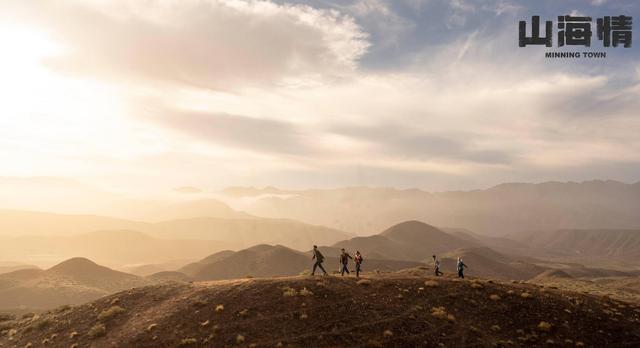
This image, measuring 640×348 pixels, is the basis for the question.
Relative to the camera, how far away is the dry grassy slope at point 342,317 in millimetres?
23875

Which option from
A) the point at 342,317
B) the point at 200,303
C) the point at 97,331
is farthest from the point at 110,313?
the point at 342,317

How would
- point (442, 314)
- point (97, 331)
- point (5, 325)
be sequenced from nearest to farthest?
1. point (442, 314)
2. point (97, 331)
3. point (5, 325)

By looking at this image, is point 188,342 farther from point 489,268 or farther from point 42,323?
point 489,268

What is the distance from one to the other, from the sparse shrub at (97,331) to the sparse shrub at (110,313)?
1325mm

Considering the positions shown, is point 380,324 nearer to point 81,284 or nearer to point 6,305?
point 6,305

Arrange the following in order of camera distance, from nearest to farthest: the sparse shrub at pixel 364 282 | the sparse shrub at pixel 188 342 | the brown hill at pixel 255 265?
the sparse shrub at pixel 188 342 < the sparse shrub at pixel 364 282 < the brown hill at pixel 255 265

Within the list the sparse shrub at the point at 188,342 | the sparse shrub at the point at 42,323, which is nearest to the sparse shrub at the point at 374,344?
the sparse shrub at the point at 188,342

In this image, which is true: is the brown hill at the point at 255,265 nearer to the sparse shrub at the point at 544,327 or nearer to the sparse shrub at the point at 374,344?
the sparse shrub at the point at 544,327

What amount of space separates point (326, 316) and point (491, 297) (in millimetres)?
12880

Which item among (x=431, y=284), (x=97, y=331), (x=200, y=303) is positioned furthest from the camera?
(x=431, y=284)

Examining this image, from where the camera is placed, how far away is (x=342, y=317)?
2550 cm

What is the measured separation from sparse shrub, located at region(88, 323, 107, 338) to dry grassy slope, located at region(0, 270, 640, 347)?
7.2 inches

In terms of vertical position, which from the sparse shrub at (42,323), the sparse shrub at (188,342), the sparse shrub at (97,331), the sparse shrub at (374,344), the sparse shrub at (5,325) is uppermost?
the sparse shrub at (374,344)

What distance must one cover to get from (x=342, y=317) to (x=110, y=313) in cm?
1698
